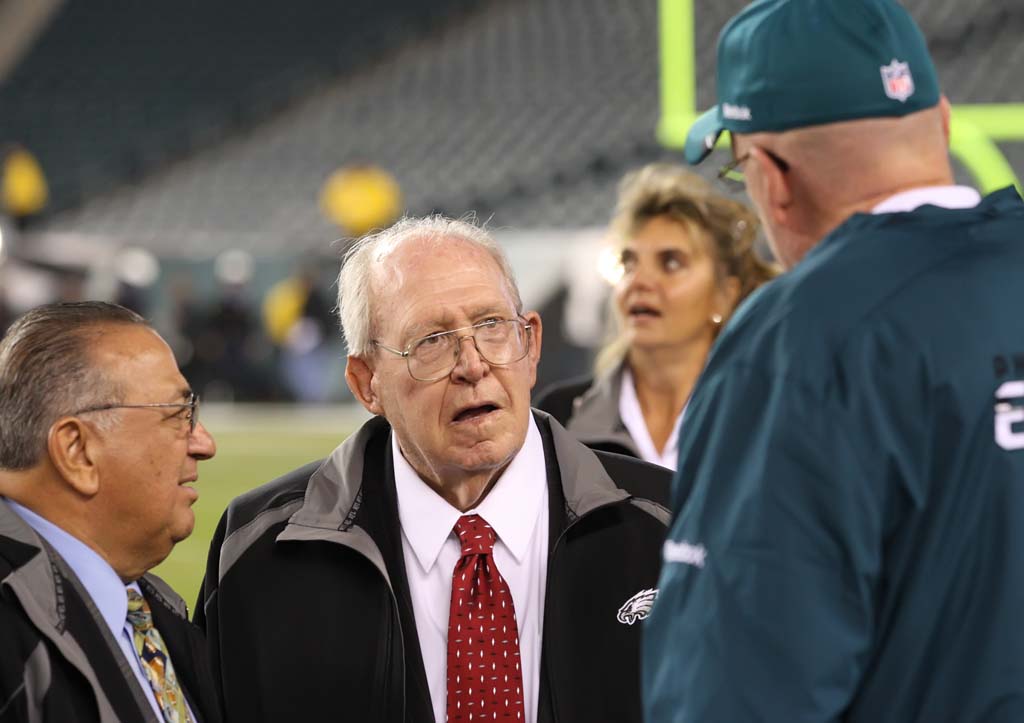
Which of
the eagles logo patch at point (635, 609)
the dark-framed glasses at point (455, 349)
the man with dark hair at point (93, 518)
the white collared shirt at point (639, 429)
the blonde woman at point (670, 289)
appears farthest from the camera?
the blonde woman at point (670, 289)

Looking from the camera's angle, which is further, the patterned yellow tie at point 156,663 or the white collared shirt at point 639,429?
the white collared shirt at point 639,429

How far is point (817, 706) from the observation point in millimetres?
1373

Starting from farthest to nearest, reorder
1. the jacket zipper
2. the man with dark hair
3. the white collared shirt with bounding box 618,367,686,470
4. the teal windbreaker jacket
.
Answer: the white collared shirt with bounding box 618,367,686,470, the jacket zipper, the man with dark hair, the teal windbreaker jacket

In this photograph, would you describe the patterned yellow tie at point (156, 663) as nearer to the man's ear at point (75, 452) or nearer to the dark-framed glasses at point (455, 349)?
the man's ear at point (75, 452)

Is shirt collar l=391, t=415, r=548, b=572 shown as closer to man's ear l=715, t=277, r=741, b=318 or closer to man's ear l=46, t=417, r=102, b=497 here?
man's ear l=46, t=417, r=102, b=497

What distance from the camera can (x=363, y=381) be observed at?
264cm

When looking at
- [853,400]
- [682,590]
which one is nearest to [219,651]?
[682,590]

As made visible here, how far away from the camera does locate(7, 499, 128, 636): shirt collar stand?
1996 millimetres

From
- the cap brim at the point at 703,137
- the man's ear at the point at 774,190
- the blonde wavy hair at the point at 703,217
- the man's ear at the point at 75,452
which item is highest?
the blonde wavy hair at the point at 703,217

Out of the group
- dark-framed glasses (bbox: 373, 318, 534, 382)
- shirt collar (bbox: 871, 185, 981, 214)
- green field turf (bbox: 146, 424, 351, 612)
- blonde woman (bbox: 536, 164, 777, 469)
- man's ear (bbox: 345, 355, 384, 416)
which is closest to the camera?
shirt collar (bbox: 871, 185, 981, 214)

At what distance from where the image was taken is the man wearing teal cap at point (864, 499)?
54.3 inches

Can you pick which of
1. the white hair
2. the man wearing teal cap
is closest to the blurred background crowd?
the white hair

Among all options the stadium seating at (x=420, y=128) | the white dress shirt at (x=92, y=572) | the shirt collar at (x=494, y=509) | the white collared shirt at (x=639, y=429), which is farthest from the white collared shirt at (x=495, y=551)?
the stadium seating at (x=420, y=128)

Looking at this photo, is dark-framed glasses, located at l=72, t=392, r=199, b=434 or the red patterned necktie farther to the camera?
the red patterned necktie
